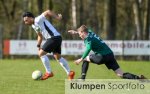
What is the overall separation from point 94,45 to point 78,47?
19.2 metres

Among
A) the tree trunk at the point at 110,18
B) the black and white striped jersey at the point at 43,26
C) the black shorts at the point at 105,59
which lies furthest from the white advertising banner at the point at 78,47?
the black shorts at the point at 105,59

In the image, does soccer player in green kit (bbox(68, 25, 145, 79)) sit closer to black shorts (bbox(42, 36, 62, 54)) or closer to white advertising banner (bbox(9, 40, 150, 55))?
black shorts (bbox(42, 36, 62, 54))

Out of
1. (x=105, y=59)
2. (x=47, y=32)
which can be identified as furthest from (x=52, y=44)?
(x=105, y=59)

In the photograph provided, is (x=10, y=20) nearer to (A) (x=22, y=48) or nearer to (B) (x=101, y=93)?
(A) (x=22, y=48)

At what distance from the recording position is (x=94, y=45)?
48.3 ft

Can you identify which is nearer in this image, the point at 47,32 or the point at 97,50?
the point at 97,50

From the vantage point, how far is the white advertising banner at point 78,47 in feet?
110

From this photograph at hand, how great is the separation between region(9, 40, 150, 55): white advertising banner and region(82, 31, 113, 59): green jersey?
60.7ft

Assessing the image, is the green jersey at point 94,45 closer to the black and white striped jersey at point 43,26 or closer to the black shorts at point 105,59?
the black shorts at point 105,59

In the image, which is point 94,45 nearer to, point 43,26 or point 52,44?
point 52,44

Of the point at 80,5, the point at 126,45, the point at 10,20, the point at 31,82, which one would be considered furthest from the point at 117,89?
the point at 10,20

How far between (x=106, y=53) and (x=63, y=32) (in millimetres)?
22420

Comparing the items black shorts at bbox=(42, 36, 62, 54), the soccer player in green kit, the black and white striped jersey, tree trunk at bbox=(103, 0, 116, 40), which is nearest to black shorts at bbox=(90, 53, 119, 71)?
the soccer player in green kit

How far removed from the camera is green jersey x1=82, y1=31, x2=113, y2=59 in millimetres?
14617
